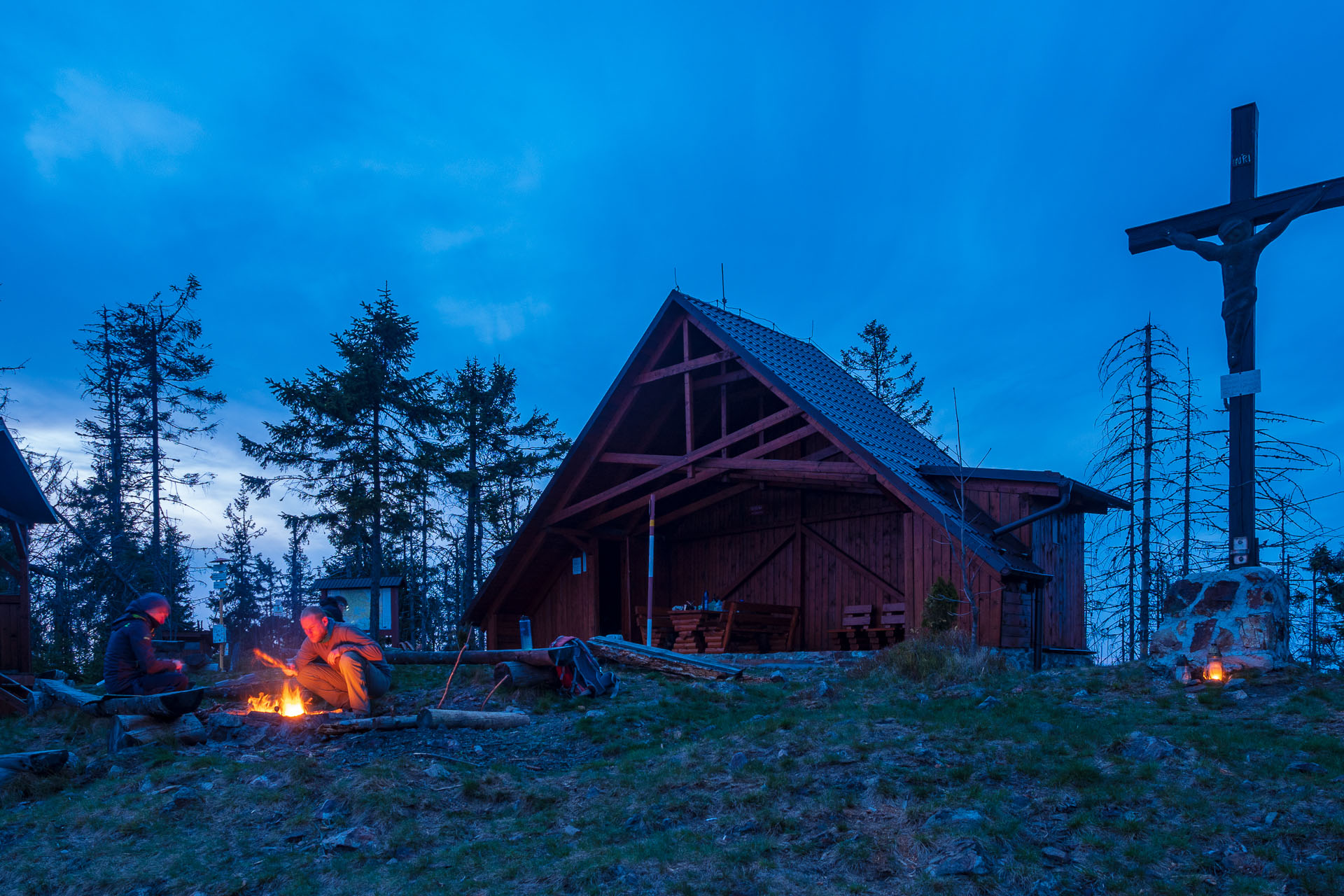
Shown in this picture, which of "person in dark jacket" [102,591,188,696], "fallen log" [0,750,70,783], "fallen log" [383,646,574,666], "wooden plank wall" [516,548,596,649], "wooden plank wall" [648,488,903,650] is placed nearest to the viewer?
Result: "fallen log" [0,750,70,783]

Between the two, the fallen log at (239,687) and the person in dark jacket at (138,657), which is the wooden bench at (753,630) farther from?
the person in dark jacket at (138,657)

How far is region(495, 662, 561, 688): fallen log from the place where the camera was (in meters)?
10.8

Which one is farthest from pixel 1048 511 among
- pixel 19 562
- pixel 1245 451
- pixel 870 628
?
pixel 19 562

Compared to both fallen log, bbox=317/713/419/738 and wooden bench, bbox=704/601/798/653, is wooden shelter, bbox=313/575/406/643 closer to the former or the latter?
wooden bench, bbox=704/601/798/653

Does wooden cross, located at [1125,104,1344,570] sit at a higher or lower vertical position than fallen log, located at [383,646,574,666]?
higher

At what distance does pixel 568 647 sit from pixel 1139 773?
21.5ft

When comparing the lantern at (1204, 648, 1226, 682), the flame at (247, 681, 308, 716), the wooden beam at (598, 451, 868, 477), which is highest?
the wooden beam at (598, 451, 868, 477)

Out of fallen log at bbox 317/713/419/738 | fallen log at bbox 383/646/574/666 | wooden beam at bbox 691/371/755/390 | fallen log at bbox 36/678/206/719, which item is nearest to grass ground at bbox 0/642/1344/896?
fallen log at bbox 317/713/419/738

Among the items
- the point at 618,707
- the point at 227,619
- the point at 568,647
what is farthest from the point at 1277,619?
the point at 227,619

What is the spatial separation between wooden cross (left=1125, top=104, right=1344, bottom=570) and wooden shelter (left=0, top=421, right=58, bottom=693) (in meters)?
16.2

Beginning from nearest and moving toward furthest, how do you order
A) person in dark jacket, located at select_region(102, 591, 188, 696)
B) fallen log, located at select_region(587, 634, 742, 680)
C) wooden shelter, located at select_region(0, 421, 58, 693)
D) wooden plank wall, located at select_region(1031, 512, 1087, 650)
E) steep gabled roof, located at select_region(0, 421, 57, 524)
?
person in dark jacket, located at select_region(102, 591, 188, 696), fallen log, located at select_region(587, 634, 742, 680), steep gabled roof, located at select_region(0, 421, 57, 524), wooden shelter, located at select_region(0, 421, 58, 693), wooden plank wall, located at select_region(1031, 512, 1087, 650)

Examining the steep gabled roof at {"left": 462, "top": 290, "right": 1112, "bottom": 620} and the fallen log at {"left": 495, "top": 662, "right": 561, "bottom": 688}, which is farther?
the steep gabled roof at {"left": 462, "top": 290, "right": 1112, "bottom": 620}

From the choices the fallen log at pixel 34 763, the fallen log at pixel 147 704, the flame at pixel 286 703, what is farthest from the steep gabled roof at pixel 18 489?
the fallen log at pixel 34 763

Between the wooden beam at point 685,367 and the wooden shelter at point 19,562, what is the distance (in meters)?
10.1
